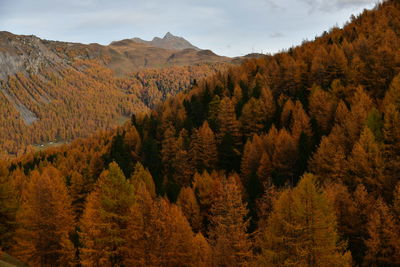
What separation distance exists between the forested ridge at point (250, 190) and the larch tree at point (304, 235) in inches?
4.0

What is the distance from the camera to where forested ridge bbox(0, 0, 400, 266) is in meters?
29.2

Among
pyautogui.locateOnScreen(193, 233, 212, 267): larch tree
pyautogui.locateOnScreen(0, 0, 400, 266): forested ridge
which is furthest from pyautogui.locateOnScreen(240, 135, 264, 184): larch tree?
pyautogui.locateOnScreen(193, 233, 212, 267): larch tree

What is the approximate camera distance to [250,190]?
178ft

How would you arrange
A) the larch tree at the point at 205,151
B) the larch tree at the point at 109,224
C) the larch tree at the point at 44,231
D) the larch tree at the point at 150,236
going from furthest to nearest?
A: the larch tree at the point at 205,151 → the larch tree at the point at 44,231 → the larch tree at the point at 109,224 → the larch tree at the point at 150,236

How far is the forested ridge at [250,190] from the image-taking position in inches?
1152

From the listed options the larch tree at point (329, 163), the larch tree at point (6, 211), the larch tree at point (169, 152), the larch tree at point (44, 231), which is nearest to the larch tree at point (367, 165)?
the larch tree at point (329, 163)

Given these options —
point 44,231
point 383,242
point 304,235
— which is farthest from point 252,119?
point 304,235

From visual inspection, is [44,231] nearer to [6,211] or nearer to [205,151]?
[6,211]

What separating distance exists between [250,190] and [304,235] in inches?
1158

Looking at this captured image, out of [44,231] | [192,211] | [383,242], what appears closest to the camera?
[383,242]

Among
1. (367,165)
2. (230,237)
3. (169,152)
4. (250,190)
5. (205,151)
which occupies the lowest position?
(250,190)

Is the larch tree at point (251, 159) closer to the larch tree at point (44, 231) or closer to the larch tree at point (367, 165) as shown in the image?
the larch tree at point (367, 165)

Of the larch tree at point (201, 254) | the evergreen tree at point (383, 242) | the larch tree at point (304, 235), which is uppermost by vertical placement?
the larch tree at point (304, 235)

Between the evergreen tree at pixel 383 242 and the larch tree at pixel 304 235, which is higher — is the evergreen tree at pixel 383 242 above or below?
below
